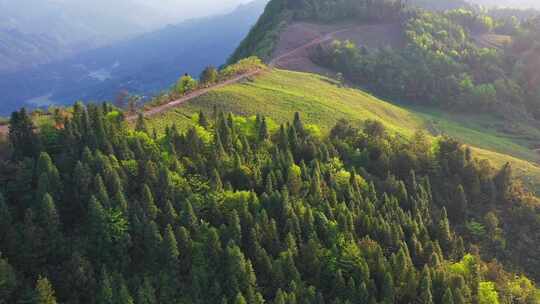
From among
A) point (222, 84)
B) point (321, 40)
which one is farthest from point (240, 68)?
point (321, 40)

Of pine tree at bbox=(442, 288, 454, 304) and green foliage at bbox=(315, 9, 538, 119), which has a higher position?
green foliage at bbox=(315, 9, 538, 119)

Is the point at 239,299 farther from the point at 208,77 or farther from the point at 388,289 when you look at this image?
the point at 208,77

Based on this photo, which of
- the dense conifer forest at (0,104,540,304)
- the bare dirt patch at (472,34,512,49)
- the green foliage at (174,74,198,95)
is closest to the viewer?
the dense conifer forest at (0,104,540,304)

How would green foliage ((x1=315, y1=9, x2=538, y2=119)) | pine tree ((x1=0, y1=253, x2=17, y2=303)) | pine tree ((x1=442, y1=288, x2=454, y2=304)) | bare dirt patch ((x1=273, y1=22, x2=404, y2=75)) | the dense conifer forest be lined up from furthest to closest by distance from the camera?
1. green foliage ((x1=315, y1=9, x2=538, y2=119))
2. bare dirt patch ((x1=273, y1=22, x2=404, y2=75))
3. pine tree ((x1=442, y1=288, x2=454, y2=304))
4. the dense conifer forest
5. pine tree ((x1=0, y1=253, x2=17, y2=303))

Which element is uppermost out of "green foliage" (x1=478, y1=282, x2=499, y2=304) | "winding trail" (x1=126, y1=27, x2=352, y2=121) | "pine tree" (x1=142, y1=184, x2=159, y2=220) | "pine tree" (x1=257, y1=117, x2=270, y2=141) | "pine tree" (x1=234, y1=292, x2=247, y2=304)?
"winding trail" (x1=126, y1=27, x2=352, y2=121)

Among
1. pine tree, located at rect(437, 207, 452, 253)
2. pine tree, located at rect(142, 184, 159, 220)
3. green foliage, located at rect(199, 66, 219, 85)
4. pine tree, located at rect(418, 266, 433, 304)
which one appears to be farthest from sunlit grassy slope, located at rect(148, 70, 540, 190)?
pine tree, located at rect(418, 266, 433, 304)

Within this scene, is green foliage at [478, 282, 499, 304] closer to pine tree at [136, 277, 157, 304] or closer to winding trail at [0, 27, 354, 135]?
pine tree at [136, 277, 157, 304]

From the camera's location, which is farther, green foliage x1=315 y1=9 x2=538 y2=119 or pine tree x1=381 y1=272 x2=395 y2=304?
green foliage x1=315 y1=9 x2=538 y2=119
